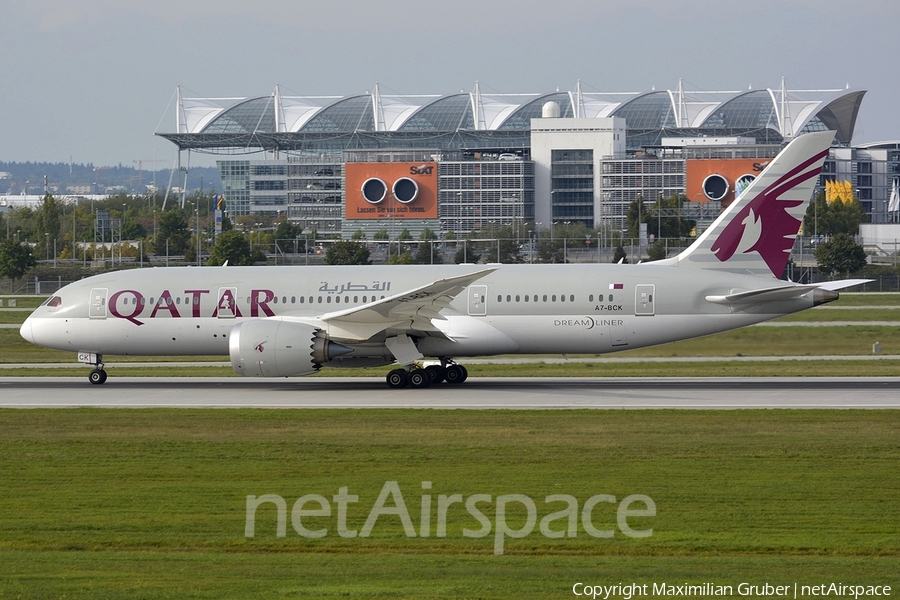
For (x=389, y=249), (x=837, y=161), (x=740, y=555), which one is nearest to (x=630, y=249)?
(x=389, y=249)

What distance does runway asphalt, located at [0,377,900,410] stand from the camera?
27938 mm

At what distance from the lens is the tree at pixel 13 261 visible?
89.6 m

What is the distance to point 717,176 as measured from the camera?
153250 millimetres

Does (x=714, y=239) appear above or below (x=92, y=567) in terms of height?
above

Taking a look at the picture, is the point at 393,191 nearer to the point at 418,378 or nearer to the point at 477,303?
the point at 477,303

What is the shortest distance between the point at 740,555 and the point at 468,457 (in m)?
7.44

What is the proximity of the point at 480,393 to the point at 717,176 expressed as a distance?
129 metres

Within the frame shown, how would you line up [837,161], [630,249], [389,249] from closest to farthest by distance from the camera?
Answer: 1. [630,249]
2. [389,249]
3. [837,161]

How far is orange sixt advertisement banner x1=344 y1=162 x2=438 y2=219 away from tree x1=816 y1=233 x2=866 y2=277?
8010 cm

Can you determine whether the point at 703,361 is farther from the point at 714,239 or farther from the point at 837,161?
the point at 837,161

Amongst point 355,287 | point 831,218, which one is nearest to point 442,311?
point 355,287

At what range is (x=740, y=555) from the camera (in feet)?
43.7
